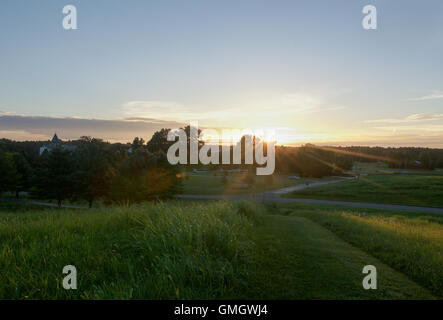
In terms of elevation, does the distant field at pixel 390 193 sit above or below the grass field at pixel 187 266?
below

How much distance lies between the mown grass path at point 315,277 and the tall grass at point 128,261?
0.38 metres

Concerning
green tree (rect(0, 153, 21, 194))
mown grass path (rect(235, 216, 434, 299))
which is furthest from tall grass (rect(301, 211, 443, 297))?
green tree (rect(0, 153, 21, 194))

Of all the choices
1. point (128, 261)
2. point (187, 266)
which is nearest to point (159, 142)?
point (128, 261)

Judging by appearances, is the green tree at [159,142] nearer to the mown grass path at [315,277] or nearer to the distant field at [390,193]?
the distant field at [390,193]

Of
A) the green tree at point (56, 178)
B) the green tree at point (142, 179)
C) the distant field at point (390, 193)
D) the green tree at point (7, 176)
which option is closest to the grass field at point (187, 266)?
the green tree at point (142, 179)

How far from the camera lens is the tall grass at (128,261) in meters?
3.64

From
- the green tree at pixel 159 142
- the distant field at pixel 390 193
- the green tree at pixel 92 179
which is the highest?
the green tree at pixel 159 142

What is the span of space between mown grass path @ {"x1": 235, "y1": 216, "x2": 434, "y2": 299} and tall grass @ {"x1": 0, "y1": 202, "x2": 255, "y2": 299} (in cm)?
38

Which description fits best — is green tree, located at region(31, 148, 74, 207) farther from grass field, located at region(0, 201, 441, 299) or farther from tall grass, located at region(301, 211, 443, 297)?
tall grass, located at region(301, 211, 443, 297)

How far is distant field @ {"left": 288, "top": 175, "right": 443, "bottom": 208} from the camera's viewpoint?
31.3 metres

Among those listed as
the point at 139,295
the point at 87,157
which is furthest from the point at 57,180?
the point at 139,295

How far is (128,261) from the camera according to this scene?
4.36m

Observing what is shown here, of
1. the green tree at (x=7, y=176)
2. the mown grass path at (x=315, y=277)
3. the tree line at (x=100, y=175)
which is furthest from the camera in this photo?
the green tree at (x=7, y=176)

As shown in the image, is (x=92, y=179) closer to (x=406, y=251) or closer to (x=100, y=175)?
(x=100, y=175)
